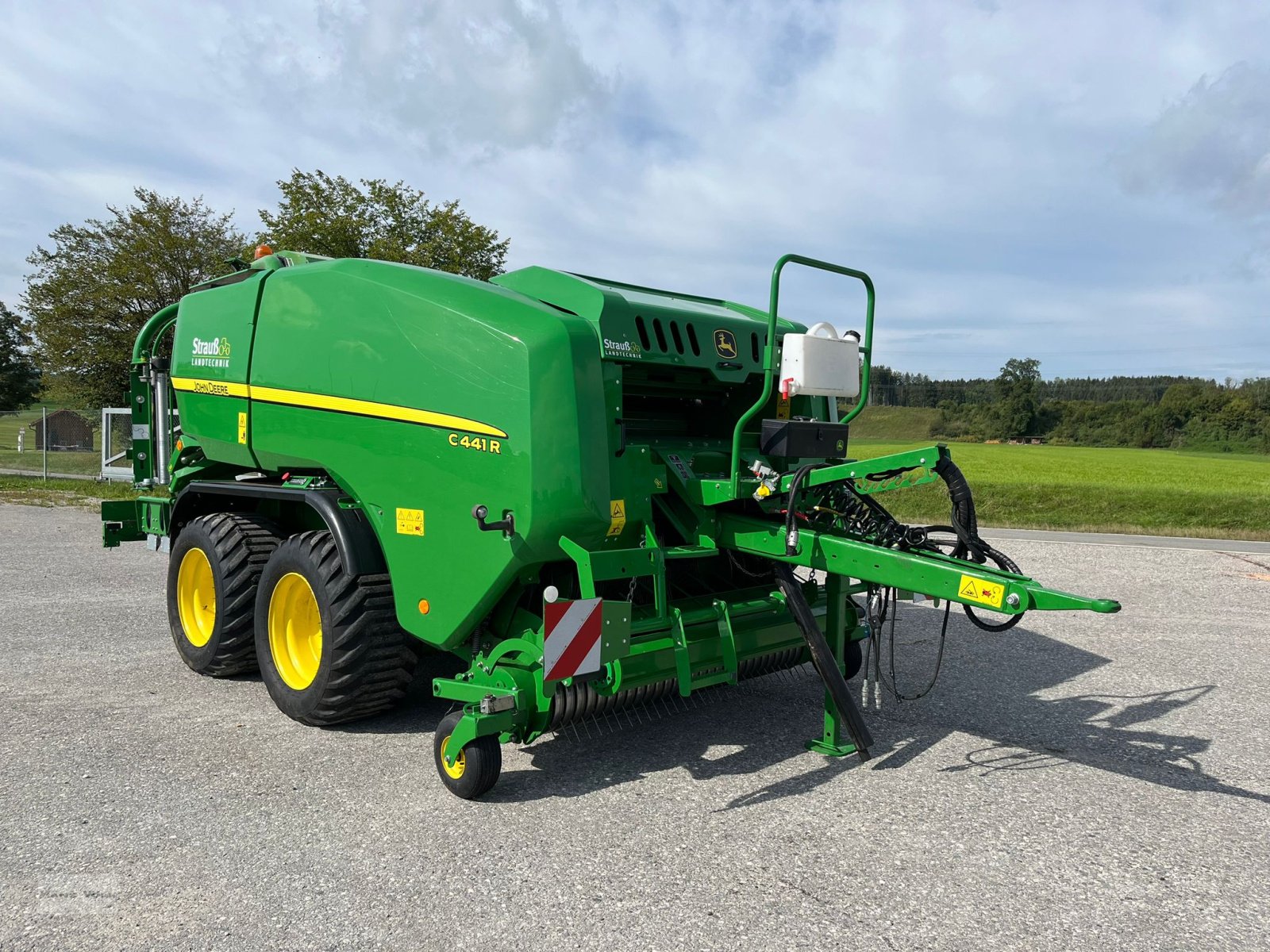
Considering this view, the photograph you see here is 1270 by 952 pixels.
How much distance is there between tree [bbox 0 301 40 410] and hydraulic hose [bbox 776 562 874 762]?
40.1 meters

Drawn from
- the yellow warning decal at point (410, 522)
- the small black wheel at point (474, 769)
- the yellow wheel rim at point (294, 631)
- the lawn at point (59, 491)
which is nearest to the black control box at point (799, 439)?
the yellow warning decal at point (410, 522)

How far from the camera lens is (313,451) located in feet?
15.5

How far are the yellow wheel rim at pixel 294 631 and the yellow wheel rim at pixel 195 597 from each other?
3.28 ft

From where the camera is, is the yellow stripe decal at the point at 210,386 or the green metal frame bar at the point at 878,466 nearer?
the green metal frame bar at the point at 878,466

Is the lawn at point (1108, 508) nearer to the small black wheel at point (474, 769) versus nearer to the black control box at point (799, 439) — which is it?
the black control box at point (799, 439)

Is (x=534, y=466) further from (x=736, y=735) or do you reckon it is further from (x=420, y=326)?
(x=736, y=735)

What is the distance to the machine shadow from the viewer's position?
4129 millimetres

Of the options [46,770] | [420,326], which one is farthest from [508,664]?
[46,770]

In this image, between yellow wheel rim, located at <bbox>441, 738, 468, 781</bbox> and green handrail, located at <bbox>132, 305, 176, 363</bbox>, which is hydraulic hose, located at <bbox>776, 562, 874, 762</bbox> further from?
green handrail, located at <bbox>132, 305, 176, 363</bbox>

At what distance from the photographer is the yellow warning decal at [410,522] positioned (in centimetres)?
420

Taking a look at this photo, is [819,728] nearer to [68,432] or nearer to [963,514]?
[963,514]

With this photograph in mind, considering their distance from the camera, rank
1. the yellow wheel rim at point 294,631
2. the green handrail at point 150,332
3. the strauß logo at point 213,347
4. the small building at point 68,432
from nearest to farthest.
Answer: the yellow wheel rim at point 294,631 → the strauß logo at point 213,347 → the green handrail at point 150,332 → the small building at point 68,432

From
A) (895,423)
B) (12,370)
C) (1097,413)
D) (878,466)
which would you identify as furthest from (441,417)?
(1097,413)

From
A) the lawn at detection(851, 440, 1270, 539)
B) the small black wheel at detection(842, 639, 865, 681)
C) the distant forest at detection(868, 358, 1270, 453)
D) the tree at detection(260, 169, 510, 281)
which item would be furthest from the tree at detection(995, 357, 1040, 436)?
the small black wheel at detection(842, 639, 865, 681)
